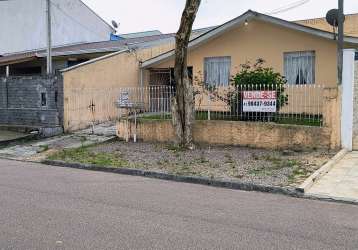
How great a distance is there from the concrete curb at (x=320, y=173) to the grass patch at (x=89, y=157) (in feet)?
14.2

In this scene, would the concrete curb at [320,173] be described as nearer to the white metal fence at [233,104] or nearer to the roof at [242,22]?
the white metal fence at [233,104]

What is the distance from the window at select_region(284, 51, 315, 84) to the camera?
52.5 feet

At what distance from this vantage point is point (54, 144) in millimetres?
14406

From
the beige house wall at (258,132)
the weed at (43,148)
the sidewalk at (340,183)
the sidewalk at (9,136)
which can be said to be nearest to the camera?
the sidewalk at (340,183)

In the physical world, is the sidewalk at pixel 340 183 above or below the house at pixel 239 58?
below

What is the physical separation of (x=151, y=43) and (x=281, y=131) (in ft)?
34.9

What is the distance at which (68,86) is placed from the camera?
54.0 ft

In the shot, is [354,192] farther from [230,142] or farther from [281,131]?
[230,142]

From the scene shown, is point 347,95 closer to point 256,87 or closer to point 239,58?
point 256,87

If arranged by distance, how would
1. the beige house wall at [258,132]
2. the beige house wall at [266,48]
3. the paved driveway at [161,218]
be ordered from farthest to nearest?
the beige house wall at [266,48], the beige house wall at [258,132], the paved driveway at [161,218]

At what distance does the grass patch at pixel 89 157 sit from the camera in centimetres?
1088

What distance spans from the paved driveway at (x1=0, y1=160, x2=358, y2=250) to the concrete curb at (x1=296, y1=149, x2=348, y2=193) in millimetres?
554

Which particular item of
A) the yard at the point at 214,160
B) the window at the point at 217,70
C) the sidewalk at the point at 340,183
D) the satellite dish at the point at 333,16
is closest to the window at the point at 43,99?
the yard at the point at 214,160

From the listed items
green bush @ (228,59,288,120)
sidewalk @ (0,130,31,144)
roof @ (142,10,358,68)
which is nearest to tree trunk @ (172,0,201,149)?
green bush @ (228,59,288,120)
